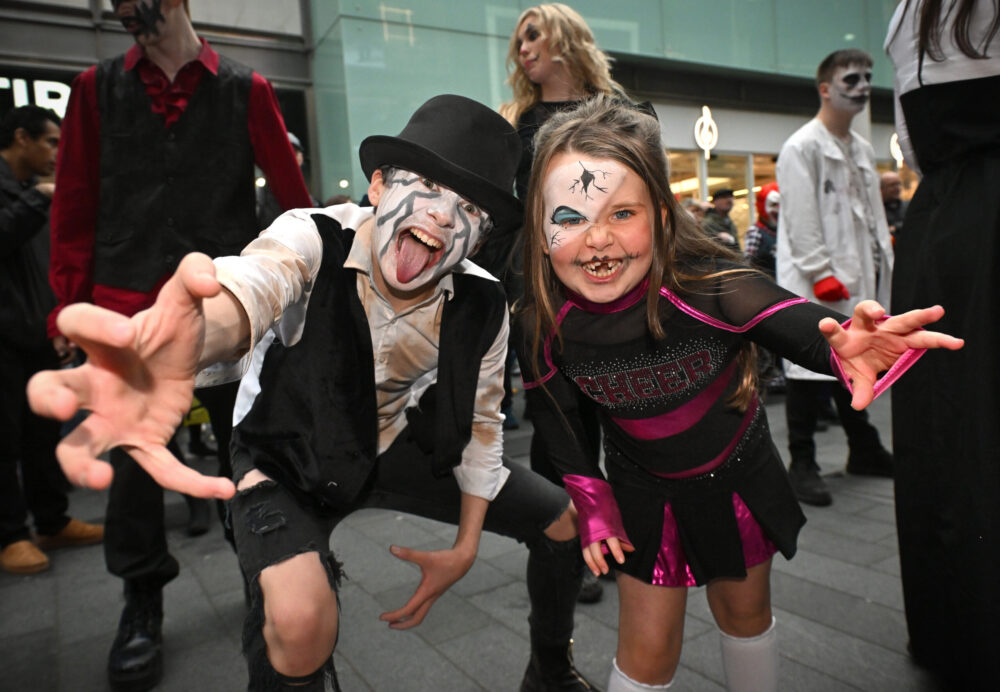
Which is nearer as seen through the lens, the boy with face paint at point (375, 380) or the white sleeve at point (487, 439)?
the boy with face paint at point (375, 380)

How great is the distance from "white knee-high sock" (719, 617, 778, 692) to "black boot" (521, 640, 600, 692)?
0.46 m

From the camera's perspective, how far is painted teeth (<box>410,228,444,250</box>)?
60.3 inches

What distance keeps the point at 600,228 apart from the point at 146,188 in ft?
4.88

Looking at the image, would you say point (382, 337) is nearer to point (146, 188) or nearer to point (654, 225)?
point (654, 225)

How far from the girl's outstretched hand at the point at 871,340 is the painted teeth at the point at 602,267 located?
48cm

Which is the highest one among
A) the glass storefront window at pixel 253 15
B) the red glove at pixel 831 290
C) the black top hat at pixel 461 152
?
the glass storefront window at pixel 253 15

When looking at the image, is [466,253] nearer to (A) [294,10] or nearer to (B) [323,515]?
(B) [323,515]

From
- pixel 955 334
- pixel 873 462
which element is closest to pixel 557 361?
pixel 955 334

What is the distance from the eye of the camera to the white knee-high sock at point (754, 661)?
65.5 inches

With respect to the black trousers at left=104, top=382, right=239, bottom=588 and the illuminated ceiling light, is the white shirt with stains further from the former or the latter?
the illuminated ceiling light

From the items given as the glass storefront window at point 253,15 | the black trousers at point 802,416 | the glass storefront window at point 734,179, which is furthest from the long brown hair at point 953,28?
the glass storefront window at point 734,179

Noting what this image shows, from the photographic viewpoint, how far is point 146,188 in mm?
2180

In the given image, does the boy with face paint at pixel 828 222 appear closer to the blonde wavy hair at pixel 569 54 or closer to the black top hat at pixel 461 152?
the blonde wavy hair at pixel 569 54

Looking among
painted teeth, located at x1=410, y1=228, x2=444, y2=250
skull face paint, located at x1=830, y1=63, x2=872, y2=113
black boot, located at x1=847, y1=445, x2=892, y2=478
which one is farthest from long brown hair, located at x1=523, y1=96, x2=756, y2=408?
black boot, located at x1=847, y1=445, x2=892, y2=478
